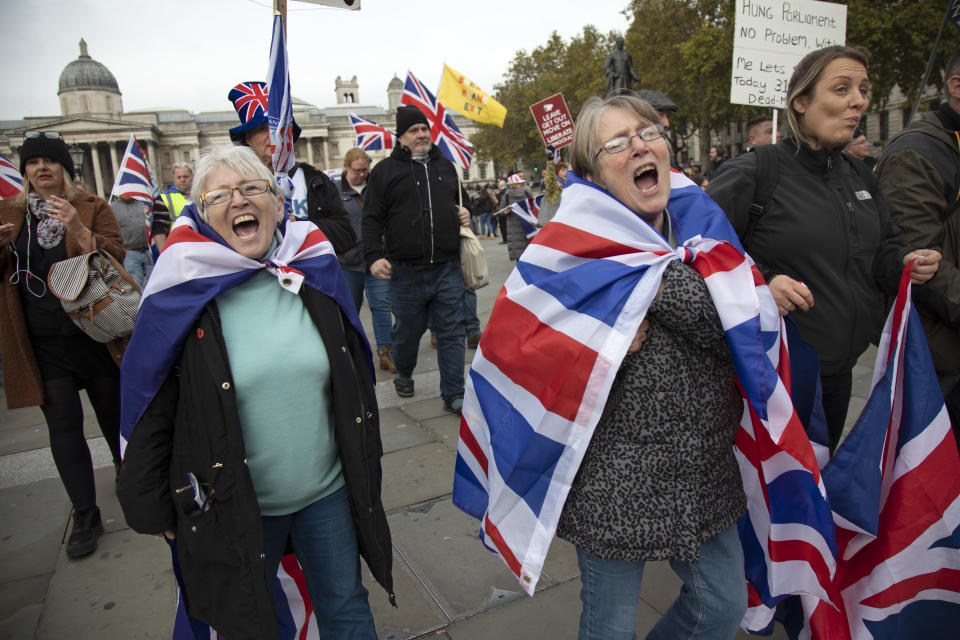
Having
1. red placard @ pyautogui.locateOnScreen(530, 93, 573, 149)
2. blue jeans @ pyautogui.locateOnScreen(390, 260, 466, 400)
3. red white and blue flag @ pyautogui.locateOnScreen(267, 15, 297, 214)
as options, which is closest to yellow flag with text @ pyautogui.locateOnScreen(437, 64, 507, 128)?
red placard @ pyautogui.locateOnScreen(530, 93, 573, 149)

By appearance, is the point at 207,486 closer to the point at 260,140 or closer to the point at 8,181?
the point at 260,140

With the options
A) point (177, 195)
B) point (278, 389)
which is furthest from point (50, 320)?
point (177, 195)

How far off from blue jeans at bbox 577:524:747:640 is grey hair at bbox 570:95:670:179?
41.6 inches

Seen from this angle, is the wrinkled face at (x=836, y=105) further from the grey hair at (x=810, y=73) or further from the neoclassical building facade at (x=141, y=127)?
the neoclassical building facade at (x=141, y=127)

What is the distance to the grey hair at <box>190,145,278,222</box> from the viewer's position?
2.08 meters

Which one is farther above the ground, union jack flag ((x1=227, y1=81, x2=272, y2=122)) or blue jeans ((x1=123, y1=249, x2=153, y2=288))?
union jack flag ((x1=227, y1=81, x2=272, y2=122))

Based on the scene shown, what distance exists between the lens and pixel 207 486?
74.3 inches

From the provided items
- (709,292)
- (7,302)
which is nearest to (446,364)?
(7,302)

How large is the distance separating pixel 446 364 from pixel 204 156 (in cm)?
304

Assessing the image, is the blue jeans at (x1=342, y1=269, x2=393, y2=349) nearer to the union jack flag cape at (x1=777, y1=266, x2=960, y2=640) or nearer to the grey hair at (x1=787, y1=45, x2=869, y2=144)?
the grey hair at (x1=787, y1=45, x2=869, y2=144)

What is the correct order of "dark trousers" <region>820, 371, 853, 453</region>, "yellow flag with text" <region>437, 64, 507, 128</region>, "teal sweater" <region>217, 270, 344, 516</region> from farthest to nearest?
"yellow flag with text" <region>437, 64, 507, 128</region> → "dark trousers" <region>820, 371, 853, 453</region> → "teal sweater" <region>217, 270, 344, 516</region>

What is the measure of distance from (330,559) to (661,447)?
1121 mm

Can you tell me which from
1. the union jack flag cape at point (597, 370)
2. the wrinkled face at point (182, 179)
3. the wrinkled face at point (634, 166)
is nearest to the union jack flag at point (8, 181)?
the wrinkled face at point (182, 179)

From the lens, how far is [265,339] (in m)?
1.99
